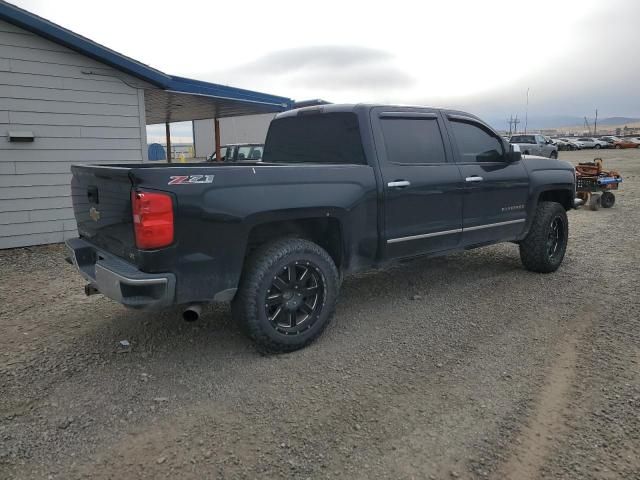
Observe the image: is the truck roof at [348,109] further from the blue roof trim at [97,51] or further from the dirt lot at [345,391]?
the blue roof trim at [97,51]

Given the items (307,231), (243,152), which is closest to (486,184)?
(307,231)

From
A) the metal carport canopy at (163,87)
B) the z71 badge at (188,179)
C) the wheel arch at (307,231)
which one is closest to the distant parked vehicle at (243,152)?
the metal carport canopy at (163,87)

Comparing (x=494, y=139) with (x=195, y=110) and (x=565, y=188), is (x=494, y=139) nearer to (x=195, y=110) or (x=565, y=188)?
(x=565, y=188)

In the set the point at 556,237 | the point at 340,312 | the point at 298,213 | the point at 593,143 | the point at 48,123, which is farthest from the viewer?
the point at 593,143

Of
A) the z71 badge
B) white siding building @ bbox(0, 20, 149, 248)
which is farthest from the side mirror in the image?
white siding building @ bbox(0, 20, 149, 248)

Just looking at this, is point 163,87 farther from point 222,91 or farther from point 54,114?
point 222,91

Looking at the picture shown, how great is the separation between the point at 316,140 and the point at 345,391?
2457mm

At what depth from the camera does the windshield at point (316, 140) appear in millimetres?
4246

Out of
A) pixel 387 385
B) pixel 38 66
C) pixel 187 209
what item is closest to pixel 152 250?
pixel 187 209

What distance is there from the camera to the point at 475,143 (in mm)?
5137

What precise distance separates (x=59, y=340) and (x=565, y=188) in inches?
231

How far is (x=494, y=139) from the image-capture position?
536 centimetres

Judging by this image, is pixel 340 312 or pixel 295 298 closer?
pixel 295 298

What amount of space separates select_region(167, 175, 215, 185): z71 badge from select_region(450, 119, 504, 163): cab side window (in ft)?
9.26
